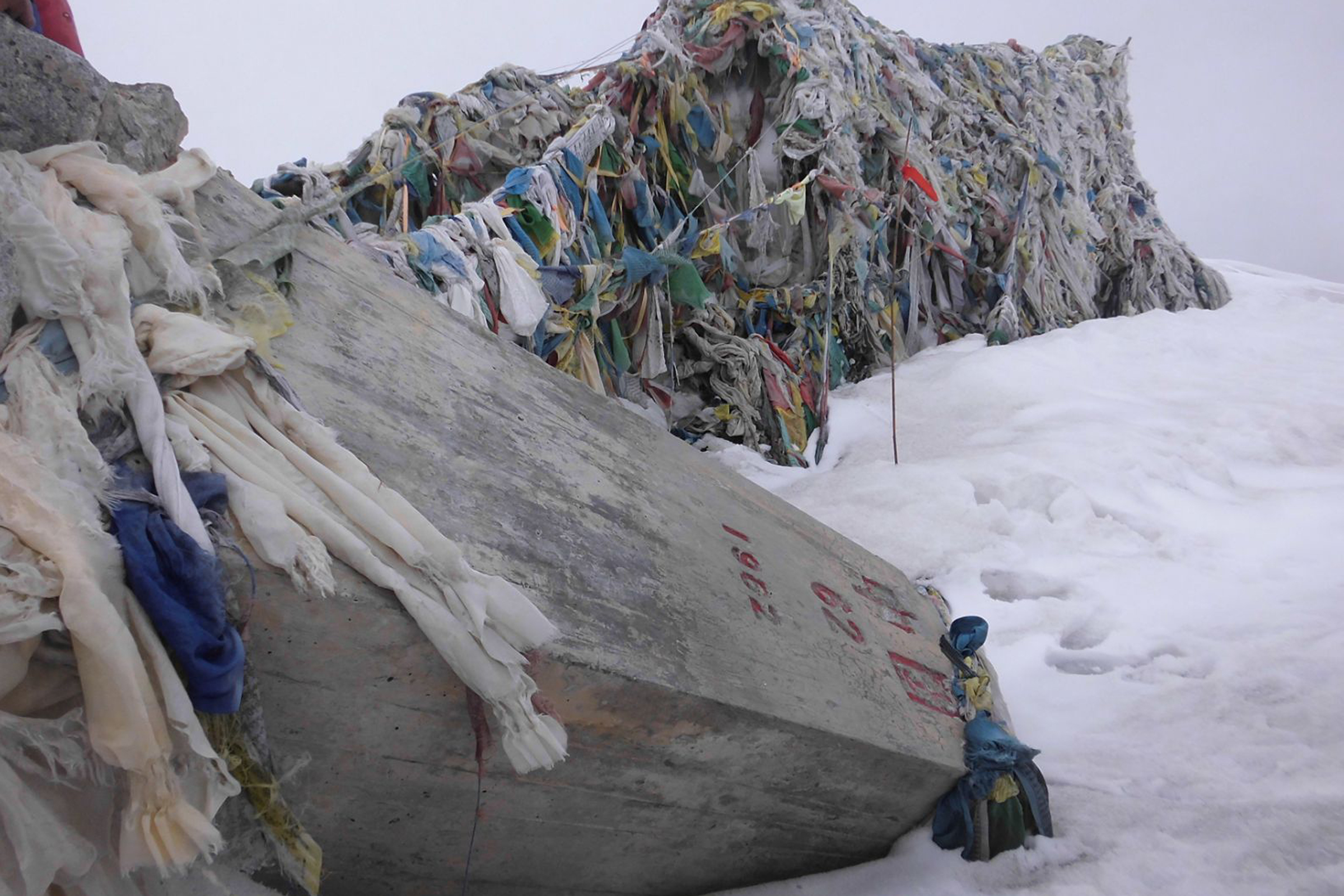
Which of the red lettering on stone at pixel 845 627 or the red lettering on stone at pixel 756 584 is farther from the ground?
the red lettering on stone at pixel 756 584

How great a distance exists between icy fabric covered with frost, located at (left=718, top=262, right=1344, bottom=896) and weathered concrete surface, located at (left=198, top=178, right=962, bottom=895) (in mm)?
325

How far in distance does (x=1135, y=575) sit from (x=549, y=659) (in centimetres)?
292

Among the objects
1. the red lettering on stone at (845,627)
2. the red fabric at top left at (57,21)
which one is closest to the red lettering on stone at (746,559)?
the red lettering on stone at (845,627)

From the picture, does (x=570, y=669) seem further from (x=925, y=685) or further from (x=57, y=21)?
(x=57, y=21)

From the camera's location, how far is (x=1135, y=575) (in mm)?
3521

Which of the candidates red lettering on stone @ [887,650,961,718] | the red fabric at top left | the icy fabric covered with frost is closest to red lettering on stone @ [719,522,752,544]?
red lettering on stone @ [887,650,961,718]

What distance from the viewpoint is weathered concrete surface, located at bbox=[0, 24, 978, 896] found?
1.35 metres

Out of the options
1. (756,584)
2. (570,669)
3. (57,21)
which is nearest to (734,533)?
(756,584)

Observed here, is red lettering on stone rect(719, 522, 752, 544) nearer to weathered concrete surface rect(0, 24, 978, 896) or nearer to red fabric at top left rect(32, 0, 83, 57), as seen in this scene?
weathered concrete surface rect(0, 24, 978, 896)

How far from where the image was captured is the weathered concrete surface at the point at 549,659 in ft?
4.43

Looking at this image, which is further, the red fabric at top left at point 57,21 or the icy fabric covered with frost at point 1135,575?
the icy fabric covered with frost at point 1135,575

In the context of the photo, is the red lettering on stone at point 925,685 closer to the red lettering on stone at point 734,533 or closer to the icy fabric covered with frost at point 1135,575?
the icy fabric covered with frost at point 1135,575

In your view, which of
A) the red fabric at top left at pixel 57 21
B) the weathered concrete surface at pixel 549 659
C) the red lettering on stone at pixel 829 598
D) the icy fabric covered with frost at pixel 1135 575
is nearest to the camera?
the weathered concrete surface at pixel 549 659

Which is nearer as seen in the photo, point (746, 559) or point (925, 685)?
point (746, 559)
